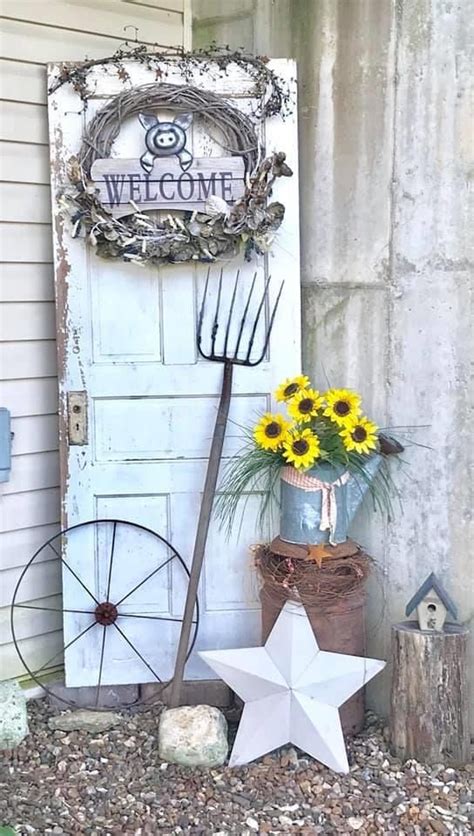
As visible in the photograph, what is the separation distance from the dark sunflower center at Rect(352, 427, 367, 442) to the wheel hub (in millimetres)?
1044

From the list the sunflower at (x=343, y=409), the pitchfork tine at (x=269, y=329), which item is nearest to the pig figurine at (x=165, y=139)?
the pitchfork tine at (x=269, y=329)

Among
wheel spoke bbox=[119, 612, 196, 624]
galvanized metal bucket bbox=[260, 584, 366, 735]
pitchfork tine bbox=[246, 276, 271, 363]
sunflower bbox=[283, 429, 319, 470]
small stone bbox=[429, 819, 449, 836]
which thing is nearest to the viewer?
small stone bbox=[429, 819, 449, 836]

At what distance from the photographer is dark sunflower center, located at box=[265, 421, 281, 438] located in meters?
2.61

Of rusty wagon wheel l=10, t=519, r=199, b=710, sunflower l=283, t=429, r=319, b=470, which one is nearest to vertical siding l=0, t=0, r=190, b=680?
rusty wagon wheel l=10, t=519, r=199, b=710

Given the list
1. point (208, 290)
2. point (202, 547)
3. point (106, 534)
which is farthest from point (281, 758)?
point (208, 290)

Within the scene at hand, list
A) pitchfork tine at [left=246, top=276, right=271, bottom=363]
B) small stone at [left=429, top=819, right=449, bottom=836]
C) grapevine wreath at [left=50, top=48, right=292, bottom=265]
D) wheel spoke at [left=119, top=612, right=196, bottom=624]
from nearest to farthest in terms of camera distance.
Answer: small stone at [left=429, top=819, right=449, bottom=836]
grapevine wreath at [left=50, top=48, right=292, bottom=265]
pitchfork tine at [left=246, top=276, right=271, bottom=363]
wheel spoke at [left=119, top=612, right=196, bottom=624]

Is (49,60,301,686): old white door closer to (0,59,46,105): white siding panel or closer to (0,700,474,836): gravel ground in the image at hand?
(0,59,46,105): white siding panel

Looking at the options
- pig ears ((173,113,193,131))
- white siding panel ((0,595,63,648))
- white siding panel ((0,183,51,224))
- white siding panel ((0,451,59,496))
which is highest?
pig ears ((173,113,193,131))

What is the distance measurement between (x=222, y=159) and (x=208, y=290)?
1.38 ft

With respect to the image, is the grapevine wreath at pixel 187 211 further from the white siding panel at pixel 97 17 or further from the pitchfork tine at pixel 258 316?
the white siding panel at pixel 97 17

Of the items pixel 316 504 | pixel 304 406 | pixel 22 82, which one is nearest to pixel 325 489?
pixel 316 504

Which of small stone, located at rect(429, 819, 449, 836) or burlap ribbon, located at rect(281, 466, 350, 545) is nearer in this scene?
small stone, located at rect(429, 819, 449, 836)

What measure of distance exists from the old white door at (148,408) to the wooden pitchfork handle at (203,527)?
122 millimetres

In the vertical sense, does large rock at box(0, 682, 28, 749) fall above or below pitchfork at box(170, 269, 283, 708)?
below
